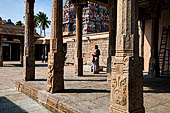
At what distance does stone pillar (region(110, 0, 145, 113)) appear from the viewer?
268cm

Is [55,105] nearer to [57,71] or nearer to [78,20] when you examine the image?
[57,71]

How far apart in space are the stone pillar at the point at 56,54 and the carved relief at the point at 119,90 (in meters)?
2.21

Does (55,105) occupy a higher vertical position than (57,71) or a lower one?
lower

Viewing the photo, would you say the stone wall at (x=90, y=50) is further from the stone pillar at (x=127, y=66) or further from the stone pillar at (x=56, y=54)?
the stone pillar at (x=127, y=66)

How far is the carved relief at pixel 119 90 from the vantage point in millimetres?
2707

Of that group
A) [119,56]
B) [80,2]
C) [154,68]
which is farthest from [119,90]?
[80,2]

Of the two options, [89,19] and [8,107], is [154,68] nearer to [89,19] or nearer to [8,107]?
[8,107]

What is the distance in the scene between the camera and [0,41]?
1595cm

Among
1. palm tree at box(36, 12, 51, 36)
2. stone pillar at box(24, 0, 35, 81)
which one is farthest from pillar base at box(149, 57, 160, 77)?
palm tree at box(36, 12, 51, 36)

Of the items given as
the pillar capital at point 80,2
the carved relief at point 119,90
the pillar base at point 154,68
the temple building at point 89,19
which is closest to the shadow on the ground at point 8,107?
the carved relief at point 119,90

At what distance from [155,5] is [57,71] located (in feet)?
21.2

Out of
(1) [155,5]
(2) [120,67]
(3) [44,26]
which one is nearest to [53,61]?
(2) [120,67]

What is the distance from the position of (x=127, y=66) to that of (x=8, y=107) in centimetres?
341

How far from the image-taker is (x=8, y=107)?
4.28 m
